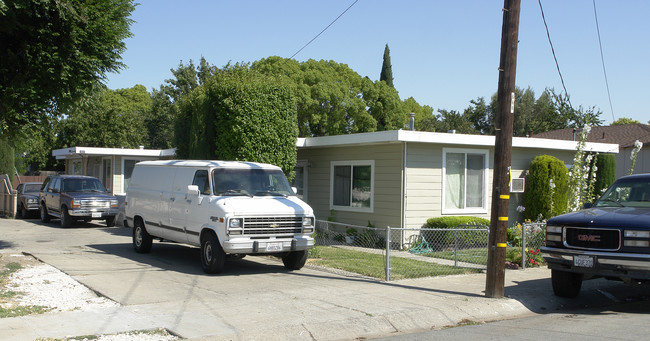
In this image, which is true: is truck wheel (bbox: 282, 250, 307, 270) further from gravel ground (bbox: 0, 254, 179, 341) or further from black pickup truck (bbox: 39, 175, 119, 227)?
black pickup truck (bbox: 39, 175, 119, 227)

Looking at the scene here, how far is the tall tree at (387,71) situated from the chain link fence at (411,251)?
3540cm

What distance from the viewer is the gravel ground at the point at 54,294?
21.6 feet

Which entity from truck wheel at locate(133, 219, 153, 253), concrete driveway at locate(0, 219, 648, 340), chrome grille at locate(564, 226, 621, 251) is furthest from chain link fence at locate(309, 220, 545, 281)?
truck wheel at locate(133, 219, 153, 253)

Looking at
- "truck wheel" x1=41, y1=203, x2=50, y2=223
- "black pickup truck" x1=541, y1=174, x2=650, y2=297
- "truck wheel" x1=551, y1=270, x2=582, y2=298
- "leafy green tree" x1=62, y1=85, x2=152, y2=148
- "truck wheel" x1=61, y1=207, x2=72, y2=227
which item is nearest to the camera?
"black pickup truck" x1=541, y1=174, x2=650, y2=297

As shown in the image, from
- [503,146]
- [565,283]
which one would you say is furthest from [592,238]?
[503,146]

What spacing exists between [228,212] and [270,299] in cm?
223

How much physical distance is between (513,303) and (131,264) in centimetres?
754

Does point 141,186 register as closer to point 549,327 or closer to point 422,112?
point 549,327

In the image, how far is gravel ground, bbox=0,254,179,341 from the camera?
658 cm

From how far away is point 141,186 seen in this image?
13703mm

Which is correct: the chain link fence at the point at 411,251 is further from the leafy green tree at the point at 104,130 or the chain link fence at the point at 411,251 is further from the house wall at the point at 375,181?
the leafy green tree at the point at 104,130

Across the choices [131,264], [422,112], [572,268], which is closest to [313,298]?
[572,268]

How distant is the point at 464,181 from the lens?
16.3 meters

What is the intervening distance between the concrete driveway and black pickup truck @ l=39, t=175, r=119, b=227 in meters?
6.10
